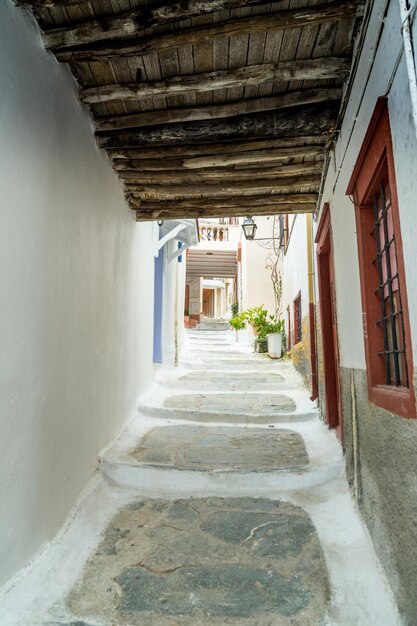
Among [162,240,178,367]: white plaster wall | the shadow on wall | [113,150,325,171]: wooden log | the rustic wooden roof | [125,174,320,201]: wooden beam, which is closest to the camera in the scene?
the rustic wooden roof

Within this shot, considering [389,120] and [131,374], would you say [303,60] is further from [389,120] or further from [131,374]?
[131,374]

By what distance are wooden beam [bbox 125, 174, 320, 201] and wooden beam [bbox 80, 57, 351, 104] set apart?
4.48 feet

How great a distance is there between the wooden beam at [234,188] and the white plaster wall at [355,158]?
393 millimetres

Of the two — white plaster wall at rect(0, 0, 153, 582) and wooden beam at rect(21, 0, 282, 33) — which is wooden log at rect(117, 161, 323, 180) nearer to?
white plaster wall at rect(0, 0, 153, 582)

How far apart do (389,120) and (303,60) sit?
48.0 inches

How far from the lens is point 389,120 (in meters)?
1.79

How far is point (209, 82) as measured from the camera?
108 inches

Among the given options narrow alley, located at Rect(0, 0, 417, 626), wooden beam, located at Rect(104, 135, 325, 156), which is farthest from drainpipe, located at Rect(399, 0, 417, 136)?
wooden beam, located at Rect(104, 135, 325, 156)

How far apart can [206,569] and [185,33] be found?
3289 mm

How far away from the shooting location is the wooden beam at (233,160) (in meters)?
3.54

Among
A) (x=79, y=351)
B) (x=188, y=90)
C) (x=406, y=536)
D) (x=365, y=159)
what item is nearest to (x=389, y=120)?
(x=365, y=159)

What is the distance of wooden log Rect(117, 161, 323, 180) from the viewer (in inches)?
152

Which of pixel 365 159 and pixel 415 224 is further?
pixel 365 159

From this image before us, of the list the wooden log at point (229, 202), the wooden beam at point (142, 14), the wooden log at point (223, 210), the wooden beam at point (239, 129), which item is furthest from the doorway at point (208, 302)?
the wooden beam at point (142, 14)
